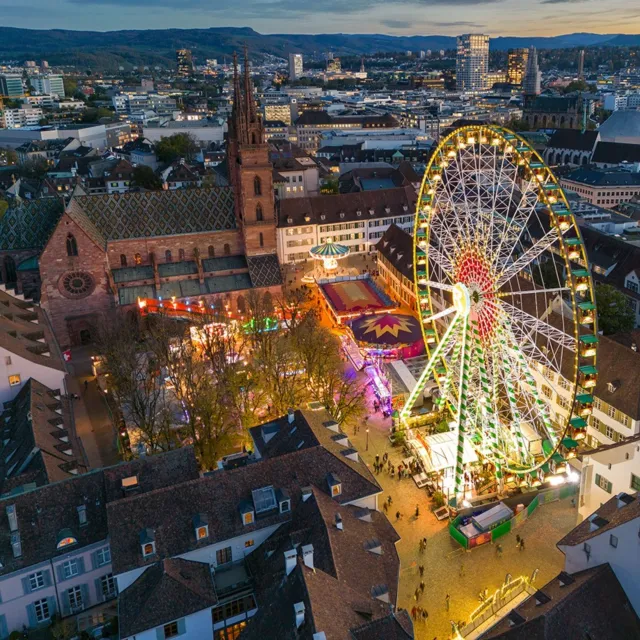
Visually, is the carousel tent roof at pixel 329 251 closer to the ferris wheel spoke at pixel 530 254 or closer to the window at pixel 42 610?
the ferris wheel spoke at pixel 530 254

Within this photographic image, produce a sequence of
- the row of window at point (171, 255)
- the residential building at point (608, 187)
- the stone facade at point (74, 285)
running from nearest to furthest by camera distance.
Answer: the stone facade at point (74, 285), the row of window at point (171, 255), the residential building at point (608, 187)

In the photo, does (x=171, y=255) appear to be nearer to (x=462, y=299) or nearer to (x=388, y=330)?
(x=388, y=330)

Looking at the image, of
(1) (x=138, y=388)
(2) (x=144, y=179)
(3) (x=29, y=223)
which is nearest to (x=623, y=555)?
(1) (x=138, y=388)

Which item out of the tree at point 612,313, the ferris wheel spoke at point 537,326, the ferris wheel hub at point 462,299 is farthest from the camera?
the tree at point 612,313

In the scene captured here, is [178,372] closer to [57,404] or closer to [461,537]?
[57,404]

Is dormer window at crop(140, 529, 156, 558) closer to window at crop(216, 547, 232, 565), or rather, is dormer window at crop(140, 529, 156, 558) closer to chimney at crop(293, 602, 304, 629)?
window at crop(216, 547, 232, 565)

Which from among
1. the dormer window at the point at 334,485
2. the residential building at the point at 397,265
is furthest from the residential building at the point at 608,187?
the dormer window at the point at 334,485
